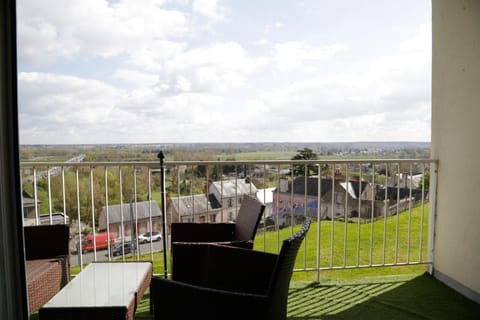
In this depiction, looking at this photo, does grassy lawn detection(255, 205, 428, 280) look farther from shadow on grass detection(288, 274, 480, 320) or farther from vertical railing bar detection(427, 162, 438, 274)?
shadow on grass detection(288, 274, 480, 320)

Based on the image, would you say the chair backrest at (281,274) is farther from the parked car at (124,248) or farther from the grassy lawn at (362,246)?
the parked car at (124,248)

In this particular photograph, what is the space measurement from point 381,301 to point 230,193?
1.62 meters

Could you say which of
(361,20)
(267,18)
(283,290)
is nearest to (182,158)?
(283,290)

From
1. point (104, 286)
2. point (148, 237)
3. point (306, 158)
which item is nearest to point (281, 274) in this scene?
point (104, 286)

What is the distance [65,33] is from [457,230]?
4341 mm

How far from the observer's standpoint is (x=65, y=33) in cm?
369

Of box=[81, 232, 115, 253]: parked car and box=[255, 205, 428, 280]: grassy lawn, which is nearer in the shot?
box=[81, 232, 115, 253]: parked car

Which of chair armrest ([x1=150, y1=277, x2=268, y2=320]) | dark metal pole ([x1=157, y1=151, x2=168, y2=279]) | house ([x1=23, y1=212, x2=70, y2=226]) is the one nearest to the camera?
chair armrest ([x1=150, y1=277, x2=268, y2=320])

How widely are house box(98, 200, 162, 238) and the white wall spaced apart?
2.75m

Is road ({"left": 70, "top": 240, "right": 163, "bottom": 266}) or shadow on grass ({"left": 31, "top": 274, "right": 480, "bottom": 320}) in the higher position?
road ({"left": 70, "top": 240, "right": 163, "bottom": 266})

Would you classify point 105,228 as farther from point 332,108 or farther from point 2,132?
point 332,108

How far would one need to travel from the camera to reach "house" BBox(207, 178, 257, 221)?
11.0 feet

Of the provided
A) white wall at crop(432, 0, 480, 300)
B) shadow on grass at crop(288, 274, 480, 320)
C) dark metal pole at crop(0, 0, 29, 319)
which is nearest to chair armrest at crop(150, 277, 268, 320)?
dark metal pole at crop(0, 0, 29, 319)

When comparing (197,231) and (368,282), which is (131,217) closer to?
(197,231)
